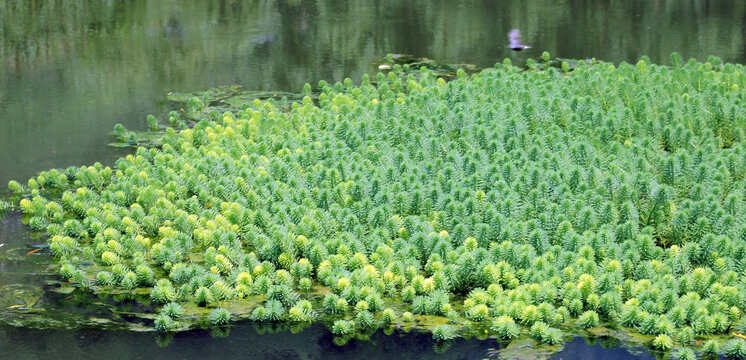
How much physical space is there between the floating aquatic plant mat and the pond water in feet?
2.62

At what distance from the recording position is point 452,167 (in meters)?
6.09

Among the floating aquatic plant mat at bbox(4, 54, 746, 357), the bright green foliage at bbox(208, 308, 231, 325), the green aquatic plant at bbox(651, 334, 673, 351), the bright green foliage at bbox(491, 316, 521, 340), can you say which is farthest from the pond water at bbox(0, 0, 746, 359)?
the green aquatic plant at bbox(651, 334, 673, 351)

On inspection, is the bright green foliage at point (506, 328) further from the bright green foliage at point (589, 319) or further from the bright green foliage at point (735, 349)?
the bright green foliage at point (735, 349)

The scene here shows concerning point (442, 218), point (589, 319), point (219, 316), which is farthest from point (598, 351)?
point (219, 316)

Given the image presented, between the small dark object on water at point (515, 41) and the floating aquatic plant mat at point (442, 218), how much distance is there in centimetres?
331

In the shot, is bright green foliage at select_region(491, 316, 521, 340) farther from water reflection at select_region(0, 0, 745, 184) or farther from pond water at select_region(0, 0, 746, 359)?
water reflection at select_region(0, 0, 745, 184)

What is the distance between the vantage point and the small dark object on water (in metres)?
11.0

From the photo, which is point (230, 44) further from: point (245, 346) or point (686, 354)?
point (686, 354)

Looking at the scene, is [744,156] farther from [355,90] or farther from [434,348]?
[355,90]

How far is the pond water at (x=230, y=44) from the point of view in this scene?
27.2 feet

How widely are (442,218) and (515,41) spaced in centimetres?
633

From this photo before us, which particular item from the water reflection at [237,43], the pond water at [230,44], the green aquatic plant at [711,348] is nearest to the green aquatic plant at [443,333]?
the green aquatic plant at [711,348]

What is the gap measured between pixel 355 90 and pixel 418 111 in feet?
3.31

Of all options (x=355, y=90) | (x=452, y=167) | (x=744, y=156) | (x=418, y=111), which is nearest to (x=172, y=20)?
(x=355, y=90)
